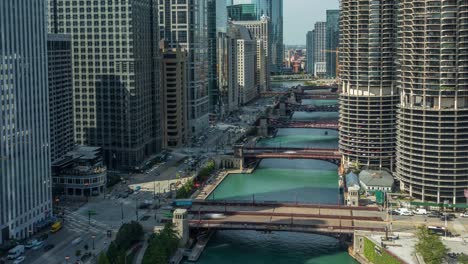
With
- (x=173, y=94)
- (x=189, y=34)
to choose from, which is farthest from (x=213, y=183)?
(x=189, y=34)

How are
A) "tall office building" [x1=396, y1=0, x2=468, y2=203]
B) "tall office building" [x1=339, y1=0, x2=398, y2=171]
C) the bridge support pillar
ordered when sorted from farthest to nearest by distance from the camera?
the bridge support pillar < "tall office building" [x1=339, y1=0, x2=398, y2=171] < "tall office building" [x1=396, y1=0, x2=468, y2=203]

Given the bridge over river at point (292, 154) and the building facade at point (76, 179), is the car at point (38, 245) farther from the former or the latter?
the bridge over river at point (292, 154)

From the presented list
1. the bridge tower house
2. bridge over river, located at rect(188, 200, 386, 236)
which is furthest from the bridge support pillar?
the bridge tower house

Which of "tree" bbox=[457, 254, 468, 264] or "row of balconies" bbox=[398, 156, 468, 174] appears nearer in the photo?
"tree" bbox=[457, 254, 468, 264]

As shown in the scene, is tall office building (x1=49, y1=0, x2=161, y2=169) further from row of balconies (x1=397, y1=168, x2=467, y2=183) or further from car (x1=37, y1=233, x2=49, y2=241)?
row of balconies (x1=397, y1=168, x2=467, y2=183)

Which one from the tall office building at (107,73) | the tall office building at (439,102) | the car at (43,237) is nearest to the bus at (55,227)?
the car at (43,237)

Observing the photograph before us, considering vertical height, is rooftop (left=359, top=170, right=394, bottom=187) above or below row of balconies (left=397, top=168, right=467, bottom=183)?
below
